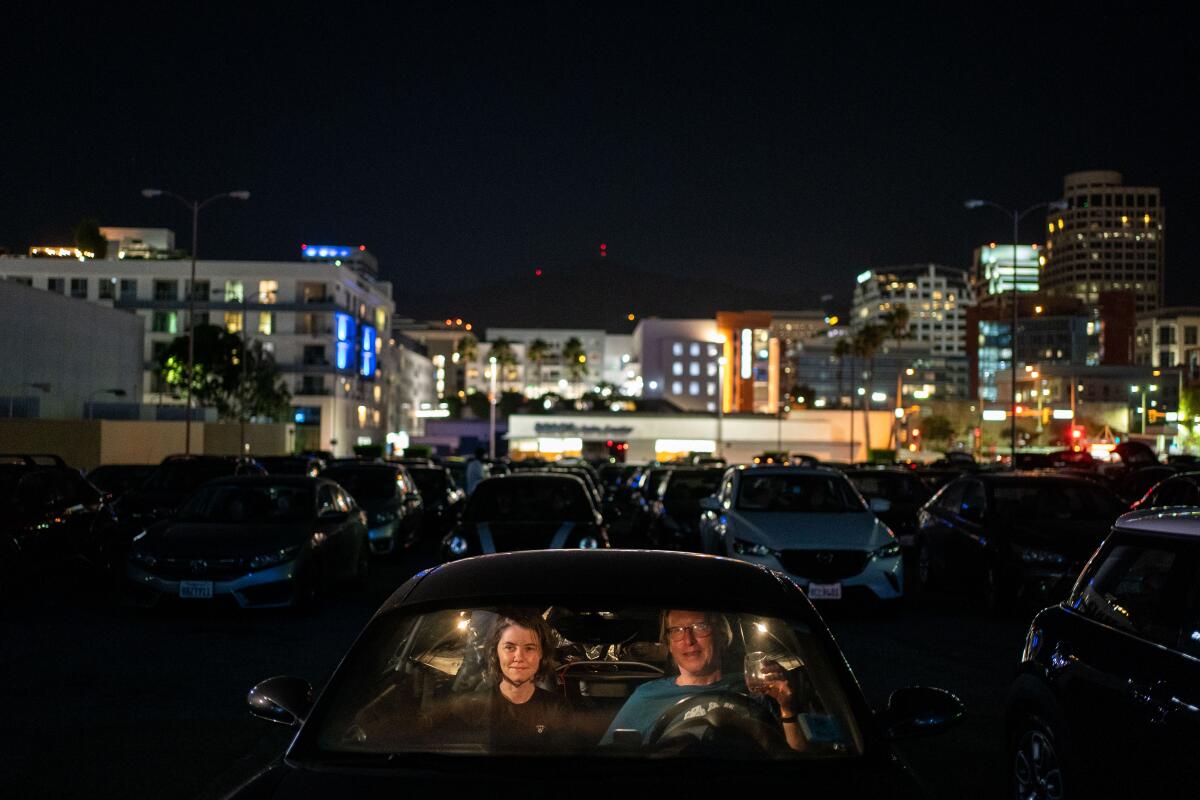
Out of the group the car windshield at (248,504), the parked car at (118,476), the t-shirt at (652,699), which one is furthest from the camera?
the parked car at (118,476)

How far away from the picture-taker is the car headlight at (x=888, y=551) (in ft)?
45.3

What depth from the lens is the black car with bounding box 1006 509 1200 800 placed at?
14.6 ft

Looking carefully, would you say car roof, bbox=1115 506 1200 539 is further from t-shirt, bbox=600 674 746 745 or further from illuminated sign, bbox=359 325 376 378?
illuminated sign, bbox=359 325 376 378

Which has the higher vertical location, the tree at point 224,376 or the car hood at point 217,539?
the tree at point 224,376

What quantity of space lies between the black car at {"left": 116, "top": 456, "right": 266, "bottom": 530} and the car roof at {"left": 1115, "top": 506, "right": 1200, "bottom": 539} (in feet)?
50.1

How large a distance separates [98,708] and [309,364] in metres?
85.5

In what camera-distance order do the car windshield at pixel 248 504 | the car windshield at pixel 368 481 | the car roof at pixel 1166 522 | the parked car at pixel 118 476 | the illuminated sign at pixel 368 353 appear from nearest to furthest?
the car roof at pixel 1166 522 < the car windshield at pixel 248 504 < the car windshield at pixel 368 481 < the parked car at pixel 118 476 < the illuminated sign at pixel 368 353

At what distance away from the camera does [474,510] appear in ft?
48.7

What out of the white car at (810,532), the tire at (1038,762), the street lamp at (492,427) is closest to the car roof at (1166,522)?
the tire at (1038,762)

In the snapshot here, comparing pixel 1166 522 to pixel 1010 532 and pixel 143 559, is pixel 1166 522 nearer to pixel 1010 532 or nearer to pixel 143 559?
pixel 1010 532

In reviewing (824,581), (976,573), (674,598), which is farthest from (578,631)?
(976,573)

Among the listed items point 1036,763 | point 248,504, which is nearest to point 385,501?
point 248,504

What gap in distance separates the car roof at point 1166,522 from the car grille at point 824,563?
8025 millimetres

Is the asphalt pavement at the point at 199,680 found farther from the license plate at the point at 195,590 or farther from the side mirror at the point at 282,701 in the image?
the side mirror at the point at 282,701
